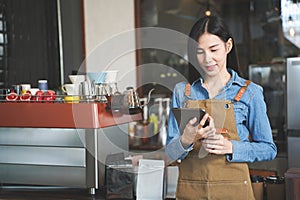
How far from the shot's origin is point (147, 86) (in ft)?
12.8

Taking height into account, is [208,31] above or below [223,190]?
above

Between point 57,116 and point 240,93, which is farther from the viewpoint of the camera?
point 57,116

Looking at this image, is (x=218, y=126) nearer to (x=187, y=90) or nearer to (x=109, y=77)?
(x=187, y=90)

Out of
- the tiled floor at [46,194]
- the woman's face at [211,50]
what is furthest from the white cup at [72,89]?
the woman's face at [211,50]

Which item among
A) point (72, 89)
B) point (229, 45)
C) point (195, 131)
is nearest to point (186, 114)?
point (195, 131)

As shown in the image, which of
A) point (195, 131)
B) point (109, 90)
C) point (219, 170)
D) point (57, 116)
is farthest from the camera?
point (109, 90)

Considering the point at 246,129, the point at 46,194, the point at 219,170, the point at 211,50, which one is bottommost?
the point at 46,194

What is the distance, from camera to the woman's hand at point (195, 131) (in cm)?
127

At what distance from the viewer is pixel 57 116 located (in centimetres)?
173

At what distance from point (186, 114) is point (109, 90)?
2.05 ft

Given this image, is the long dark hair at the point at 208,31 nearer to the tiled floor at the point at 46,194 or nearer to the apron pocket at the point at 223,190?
the apron pocket at the point at 223,190

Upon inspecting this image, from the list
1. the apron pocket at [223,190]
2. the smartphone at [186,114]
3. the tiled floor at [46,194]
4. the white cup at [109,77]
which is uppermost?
the white cup at [109,77]

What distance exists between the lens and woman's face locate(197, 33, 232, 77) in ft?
4.37

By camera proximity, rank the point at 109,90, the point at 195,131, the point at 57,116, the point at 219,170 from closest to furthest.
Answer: the point at 195,131, the point at 219,170, the point at 57,116, the point at 109,90
